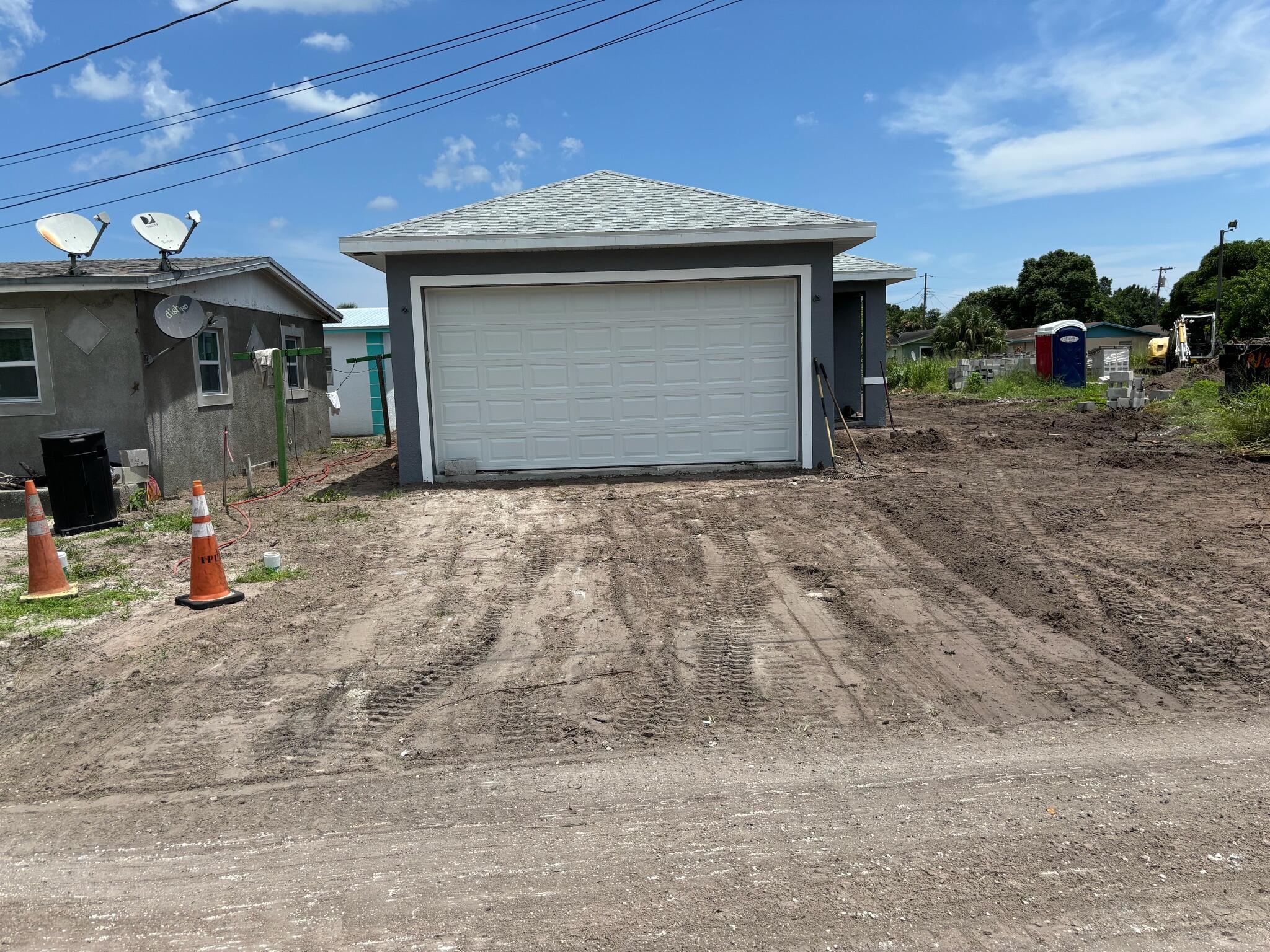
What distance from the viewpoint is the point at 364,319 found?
22094 mm

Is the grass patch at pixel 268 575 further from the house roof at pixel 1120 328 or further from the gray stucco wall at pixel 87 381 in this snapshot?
the house roof at pixel 1120 328

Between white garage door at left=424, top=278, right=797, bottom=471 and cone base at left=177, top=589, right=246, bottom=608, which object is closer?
cone base at left=177, top=589, right=246, bottom=608

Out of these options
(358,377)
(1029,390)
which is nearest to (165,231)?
(358,377)

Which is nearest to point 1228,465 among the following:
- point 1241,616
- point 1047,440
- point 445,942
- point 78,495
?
point 1047,440

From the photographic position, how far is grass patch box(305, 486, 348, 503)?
11.0 m

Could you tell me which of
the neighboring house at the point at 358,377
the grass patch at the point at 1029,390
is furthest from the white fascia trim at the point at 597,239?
the grass patch at the point at 1029,390

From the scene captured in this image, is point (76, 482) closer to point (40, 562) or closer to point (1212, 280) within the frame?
point (40, 562)

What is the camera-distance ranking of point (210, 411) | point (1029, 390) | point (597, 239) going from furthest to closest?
point (1029, 390)
point (210, 411)
point (597, 239)

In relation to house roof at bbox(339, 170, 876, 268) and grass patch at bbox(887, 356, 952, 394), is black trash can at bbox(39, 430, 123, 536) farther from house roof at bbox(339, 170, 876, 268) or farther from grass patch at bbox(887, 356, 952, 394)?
grass patch at bbox(887, 356, 952, 394)

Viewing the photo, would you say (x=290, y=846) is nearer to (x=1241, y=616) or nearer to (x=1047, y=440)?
(x=1241, y=616)

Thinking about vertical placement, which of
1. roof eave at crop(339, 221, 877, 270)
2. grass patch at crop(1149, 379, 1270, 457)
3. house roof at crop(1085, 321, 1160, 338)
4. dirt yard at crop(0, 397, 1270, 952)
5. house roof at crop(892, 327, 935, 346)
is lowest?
dirt yard at crop(0, 397, 1270, 952)

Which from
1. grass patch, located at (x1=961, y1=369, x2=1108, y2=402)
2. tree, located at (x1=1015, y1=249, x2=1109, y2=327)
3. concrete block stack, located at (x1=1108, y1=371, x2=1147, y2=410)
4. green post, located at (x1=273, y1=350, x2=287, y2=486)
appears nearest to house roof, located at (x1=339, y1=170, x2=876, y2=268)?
green post, located at (x1=273, y1=350, x2=287, y2=486)

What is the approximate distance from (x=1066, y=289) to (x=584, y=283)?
226ft

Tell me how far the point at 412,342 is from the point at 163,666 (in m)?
6.72
